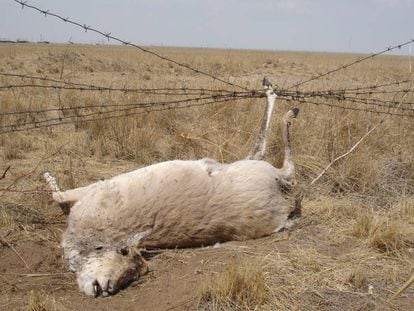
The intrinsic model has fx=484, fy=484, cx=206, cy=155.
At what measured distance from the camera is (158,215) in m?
4.04

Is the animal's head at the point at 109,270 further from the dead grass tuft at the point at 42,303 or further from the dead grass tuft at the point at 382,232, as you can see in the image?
the dead grass tuft at the point at 382,232

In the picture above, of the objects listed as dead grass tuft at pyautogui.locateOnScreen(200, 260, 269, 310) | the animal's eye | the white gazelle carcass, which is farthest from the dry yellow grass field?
the animal's eye

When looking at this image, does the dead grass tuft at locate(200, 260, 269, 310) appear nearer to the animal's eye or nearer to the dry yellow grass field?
the dry yellow grass field

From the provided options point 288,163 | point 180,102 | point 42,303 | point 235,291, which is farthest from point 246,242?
point 180,102

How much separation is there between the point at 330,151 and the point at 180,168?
2.58 meters

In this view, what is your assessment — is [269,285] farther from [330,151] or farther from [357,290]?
[330,151]

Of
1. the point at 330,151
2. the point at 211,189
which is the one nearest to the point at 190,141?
the point at 330,151

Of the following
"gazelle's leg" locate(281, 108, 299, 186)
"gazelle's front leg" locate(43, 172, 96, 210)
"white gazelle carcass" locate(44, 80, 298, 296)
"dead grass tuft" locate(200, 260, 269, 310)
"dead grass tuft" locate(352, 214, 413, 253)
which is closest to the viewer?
"dead grass tuft" locate(200, 260, 269, 310)

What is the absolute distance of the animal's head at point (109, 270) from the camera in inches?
143

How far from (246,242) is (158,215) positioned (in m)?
0.82

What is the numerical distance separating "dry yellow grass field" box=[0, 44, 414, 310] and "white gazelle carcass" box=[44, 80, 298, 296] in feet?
0.44

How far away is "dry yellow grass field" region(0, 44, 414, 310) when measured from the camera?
3.45 meters

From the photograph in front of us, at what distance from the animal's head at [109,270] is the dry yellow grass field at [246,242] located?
8cm

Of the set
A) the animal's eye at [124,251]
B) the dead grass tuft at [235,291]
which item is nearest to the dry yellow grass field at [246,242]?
the dead grass tuft at [235,291]
